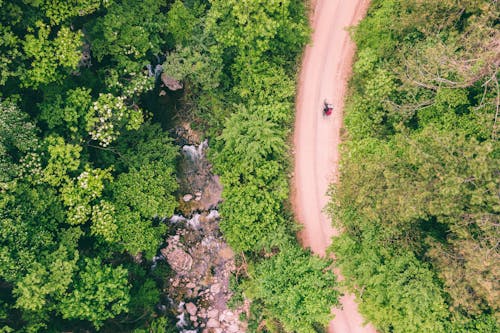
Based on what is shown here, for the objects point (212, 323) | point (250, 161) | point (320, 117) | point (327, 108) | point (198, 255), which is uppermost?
point (327, 108)

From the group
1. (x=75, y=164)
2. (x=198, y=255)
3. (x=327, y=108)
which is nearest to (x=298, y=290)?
(x=198, y=255)

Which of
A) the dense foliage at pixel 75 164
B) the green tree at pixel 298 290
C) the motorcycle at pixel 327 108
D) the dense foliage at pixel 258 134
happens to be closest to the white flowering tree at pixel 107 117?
the dense foliage at pixel 75 164

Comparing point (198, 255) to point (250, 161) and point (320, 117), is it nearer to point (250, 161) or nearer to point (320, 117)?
point (250, 161)

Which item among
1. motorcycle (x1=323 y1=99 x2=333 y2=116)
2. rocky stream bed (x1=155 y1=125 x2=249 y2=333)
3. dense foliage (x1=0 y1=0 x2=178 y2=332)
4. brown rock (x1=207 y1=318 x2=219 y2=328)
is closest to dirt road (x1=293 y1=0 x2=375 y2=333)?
motorcycle (x1=323 y1=99 x2=333 y2=116)

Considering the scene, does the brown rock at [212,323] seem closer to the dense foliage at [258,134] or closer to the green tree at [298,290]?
the dense foliage at [258,134]

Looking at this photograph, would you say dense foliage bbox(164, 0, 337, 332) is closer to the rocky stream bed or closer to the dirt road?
the dirt road
